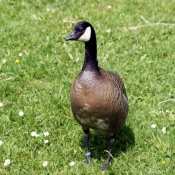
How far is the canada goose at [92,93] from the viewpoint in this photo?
3.57 metres

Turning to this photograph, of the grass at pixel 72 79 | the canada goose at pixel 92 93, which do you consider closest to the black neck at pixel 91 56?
the canada goose at pixel 92 93

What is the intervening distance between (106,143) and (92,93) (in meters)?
Result: 1.23

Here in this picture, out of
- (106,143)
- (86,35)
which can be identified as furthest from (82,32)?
(106,143)

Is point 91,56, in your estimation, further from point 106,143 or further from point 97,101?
point 106,143

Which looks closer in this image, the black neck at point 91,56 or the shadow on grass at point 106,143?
the black neck at point 91,56

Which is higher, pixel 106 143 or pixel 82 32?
pixel 82 32

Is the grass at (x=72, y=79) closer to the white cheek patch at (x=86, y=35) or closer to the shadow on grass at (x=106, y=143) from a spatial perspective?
the shadow on grass at (x=106, y=143)

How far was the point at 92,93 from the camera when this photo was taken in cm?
360

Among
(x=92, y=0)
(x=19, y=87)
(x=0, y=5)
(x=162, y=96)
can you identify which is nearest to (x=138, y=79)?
(x=162, y=96)

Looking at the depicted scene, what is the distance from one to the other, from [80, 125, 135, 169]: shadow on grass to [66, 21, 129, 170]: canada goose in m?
0.75

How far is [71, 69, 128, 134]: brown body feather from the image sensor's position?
11.8ft

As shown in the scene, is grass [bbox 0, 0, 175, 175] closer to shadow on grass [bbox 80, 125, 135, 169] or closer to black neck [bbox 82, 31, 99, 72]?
shadow on grass [bbox 80, 125, 135, 169]

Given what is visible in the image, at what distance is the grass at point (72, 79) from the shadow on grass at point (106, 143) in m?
0.01

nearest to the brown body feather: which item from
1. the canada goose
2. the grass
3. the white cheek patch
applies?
the canada goose
